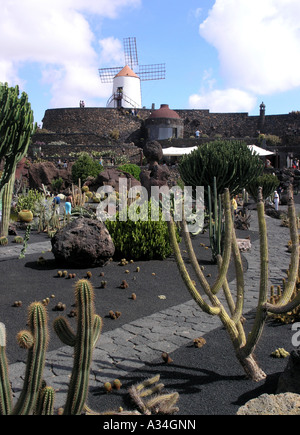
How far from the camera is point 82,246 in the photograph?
7977mm

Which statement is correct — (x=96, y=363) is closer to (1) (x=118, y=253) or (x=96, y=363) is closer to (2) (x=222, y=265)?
(2) (x=222, y=265)

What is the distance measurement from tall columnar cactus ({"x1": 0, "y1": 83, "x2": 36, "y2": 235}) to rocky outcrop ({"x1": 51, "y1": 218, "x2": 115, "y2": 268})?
2.35 m

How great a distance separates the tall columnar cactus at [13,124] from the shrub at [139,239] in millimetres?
2494

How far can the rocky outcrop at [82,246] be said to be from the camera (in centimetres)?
800

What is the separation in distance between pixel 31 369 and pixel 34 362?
0.04 metres

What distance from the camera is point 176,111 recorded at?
162ft

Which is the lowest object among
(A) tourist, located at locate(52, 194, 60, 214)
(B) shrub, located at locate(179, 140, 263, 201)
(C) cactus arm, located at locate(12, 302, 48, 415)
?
(C) cactus arm, located at locate(12, 302, 48, 415)

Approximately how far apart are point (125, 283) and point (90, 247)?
3.91ft

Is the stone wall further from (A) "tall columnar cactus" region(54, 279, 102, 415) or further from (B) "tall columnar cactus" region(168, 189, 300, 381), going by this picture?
(A) "tall columnar cactus" region(54, 279, 102, 415)

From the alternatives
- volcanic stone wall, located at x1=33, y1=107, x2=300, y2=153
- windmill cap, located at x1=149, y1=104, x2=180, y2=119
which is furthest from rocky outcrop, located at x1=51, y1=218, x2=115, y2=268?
windmill cap, located at x1=149, y1=104, x2=180, y2=119

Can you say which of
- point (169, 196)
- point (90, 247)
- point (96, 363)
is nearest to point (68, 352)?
point (96, 363)

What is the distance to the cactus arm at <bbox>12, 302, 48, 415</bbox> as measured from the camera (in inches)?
103

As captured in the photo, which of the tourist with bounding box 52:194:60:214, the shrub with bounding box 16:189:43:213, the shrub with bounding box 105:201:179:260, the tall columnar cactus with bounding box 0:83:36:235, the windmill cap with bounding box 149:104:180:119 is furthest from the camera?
the windmill cap with bounding box 149:104:180:119

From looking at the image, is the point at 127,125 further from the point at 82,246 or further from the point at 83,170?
the point at 82,246
